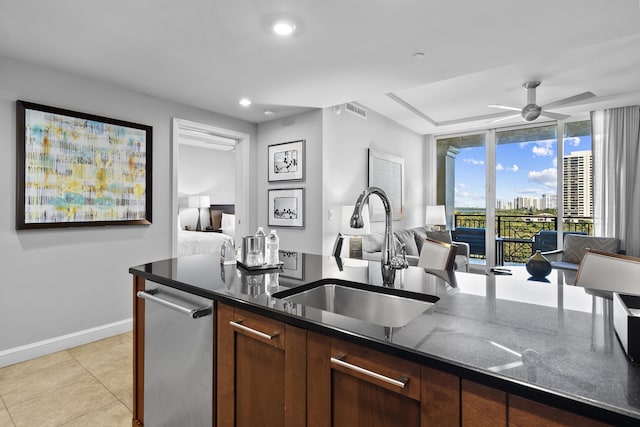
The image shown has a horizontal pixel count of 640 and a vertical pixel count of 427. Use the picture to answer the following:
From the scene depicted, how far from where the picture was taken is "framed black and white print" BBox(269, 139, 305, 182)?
3.97 metres

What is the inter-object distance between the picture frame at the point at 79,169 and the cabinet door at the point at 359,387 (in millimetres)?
2851

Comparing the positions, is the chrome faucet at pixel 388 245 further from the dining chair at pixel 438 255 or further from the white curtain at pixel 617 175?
the white curtain at pixel 617 175

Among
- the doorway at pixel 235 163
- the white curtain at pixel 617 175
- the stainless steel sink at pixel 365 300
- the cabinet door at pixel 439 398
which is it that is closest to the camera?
the cabinet door at pixel 439 398

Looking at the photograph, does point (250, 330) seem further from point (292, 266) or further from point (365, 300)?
point (292, 266)

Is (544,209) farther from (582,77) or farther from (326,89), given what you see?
(326,89)

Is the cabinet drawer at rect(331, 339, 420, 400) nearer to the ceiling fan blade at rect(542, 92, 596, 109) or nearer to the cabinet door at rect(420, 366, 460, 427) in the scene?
the cabinet door at rect(420, 366, 460, 427)

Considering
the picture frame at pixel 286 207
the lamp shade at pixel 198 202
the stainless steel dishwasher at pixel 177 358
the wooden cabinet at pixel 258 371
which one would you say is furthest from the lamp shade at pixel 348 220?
the lamp shade at pixel 198 202

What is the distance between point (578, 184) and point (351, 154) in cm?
349

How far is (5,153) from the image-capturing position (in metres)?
2.49

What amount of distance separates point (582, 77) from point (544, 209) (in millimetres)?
2327

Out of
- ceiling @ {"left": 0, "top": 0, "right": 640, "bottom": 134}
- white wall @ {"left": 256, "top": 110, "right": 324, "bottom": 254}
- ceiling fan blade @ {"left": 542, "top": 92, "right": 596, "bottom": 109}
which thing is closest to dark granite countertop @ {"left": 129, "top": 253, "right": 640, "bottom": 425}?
ceiling @ {"left": 0, "top": 0, "right": 640, "bottom": 134}

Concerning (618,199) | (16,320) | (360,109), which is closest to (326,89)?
(360,109)

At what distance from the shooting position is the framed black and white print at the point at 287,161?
3.97 m

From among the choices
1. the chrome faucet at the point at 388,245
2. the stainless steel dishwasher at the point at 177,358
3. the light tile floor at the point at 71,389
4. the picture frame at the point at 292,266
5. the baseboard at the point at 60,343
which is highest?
the chrome faucet at the point at 388,245
